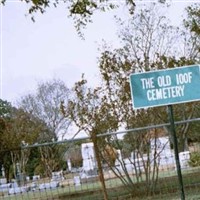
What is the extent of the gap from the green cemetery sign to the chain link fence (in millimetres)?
3750

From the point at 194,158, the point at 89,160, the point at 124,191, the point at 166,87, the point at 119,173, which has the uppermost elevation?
the point at 166,87

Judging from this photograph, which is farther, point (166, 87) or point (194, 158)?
point (194, 158)

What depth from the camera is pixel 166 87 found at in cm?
530

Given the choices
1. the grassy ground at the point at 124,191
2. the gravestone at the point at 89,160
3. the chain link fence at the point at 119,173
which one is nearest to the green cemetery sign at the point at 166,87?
the gravestone at the point at 89,160

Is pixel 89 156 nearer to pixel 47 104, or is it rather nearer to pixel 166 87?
pixel 166 87

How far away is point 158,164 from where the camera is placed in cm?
1034

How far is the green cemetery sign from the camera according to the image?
208 inches

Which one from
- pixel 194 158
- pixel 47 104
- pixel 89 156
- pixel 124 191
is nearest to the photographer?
pixel 89 156

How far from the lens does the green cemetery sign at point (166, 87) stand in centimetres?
528

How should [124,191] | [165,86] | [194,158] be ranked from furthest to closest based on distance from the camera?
[194,158] → [124,191] → [165,86]

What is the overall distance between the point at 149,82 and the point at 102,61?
8476 millimetres

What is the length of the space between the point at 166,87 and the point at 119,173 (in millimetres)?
5610

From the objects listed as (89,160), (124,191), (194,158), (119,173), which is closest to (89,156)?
(89,160)

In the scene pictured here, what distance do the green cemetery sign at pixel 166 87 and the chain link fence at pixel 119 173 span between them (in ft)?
12.3
